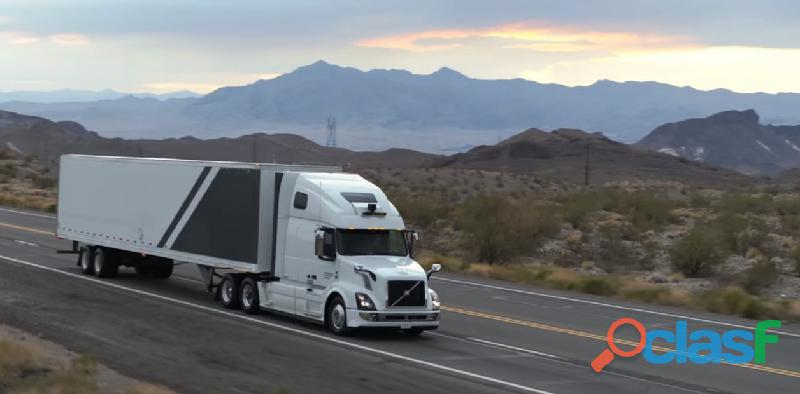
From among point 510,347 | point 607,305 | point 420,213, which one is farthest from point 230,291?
point 420,213

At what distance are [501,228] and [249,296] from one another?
22487mm

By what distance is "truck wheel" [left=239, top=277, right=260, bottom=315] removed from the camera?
22.7m

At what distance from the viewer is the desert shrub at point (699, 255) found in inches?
1615

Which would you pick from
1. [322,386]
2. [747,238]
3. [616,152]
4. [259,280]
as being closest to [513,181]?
[747,238]

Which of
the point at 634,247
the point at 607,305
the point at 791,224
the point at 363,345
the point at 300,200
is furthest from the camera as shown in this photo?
the point at 791,224

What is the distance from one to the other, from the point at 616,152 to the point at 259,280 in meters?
134

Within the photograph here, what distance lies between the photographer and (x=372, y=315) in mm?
19656

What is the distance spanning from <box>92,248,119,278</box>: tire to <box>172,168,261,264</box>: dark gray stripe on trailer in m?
4.37

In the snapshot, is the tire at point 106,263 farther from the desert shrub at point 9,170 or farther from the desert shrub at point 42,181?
the desert shrub at point 9,170

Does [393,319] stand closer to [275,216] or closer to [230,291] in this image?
[275,216]

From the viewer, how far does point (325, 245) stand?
67.1 feet

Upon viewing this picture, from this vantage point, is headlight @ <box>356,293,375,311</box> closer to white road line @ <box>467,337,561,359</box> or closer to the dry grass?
white road line @ <box>467,337,561,359</box>

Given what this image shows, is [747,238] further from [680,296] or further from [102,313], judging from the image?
[102,313]

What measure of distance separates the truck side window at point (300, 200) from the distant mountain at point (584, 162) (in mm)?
102313
